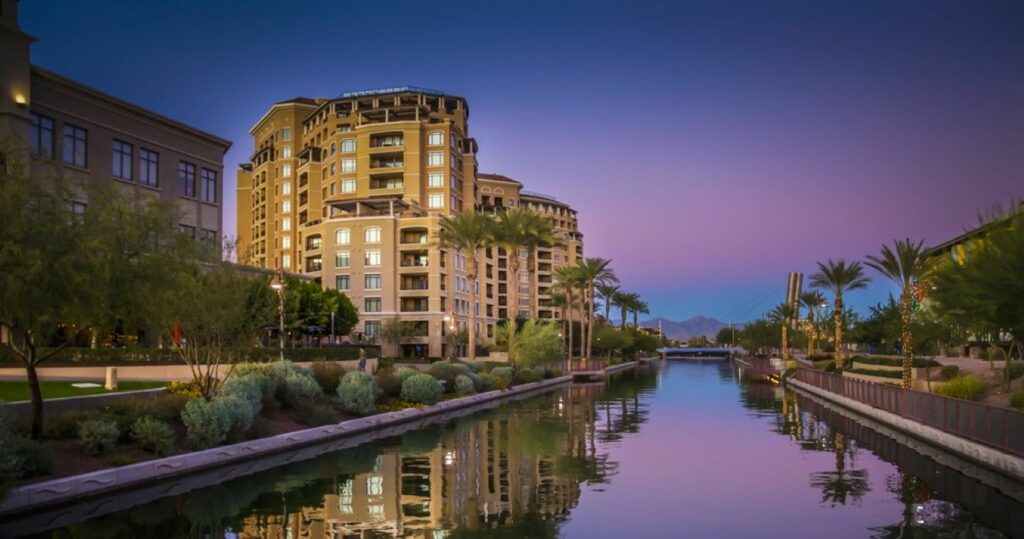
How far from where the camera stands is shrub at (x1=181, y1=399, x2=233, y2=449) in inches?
917

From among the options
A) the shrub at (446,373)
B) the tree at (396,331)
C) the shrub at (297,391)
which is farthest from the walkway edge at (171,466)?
the tree at (396,331)

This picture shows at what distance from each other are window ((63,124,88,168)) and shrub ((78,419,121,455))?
27619 mm

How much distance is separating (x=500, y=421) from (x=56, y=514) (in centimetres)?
2172

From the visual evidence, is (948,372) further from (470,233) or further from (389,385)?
(470,233)

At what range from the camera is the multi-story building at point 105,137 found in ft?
132

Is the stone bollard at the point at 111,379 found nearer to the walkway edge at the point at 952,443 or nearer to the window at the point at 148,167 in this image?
the window at the point at 148,167

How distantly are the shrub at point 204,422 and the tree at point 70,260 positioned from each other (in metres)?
3.34

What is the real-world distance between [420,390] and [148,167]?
24.4 m

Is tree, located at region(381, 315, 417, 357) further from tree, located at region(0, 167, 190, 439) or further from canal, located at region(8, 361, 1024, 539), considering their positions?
tree, located at region(0, 167, 190, 439)

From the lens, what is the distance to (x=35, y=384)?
786 inches

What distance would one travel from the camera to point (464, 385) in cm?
4647

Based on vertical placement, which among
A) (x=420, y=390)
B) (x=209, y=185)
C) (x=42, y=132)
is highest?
(x=42, y=132)

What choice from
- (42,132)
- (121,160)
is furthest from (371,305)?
(42,132)

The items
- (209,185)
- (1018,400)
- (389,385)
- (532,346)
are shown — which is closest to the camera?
(1018,400)
